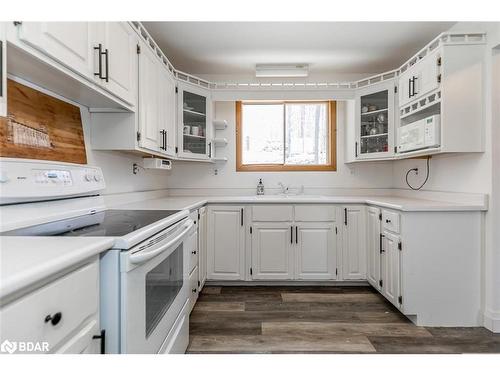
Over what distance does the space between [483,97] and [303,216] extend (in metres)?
1.78

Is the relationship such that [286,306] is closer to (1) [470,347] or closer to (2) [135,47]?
(1) [470,347]

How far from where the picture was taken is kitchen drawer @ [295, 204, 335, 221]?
3158 millimetres

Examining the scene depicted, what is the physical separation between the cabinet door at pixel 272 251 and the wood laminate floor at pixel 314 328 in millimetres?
218

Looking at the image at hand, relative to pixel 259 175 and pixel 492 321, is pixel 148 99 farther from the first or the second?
pixel 492 321

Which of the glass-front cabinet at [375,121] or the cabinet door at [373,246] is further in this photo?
the glass-front cabinet at [375,121]

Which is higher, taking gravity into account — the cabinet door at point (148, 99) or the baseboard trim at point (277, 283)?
the cabinet door at point (148, 99)

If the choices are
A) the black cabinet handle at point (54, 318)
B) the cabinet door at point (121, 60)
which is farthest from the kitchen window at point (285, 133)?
the black cabinet handle at point (54, 318)

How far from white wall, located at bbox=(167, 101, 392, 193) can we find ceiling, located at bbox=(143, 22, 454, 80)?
1.76ft

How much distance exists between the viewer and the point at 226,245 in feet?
10.4

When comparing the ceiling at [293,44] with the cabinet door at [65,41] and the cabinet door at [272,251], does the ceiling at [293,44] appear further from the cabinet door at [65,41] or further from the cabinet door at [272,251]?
the cabinet door at [272,251]

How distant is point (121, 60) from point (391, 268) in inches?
100

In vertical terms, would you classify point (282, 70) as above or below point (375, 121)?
above

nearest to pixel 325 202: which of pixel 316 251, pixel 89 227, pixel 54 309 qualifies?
pixel 316 251

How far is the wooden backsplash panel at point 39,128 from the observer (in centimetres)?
140
